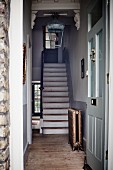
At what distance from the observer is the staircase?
6.72 metres

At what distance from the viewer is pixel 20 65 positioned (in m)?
2.04

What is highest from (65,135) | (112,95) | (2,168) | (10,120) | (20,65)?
(20,65)

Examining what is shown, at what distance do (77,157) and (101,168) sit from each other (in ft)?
4.51

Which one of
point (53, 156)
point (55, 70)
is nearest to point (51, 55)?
point (55, 70)

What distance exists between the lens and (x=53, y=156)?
4.16 metres

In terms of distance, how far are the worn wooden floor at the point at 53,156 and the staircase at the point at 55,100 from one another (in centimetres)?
110

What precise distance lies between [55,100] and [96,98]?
15.8ft

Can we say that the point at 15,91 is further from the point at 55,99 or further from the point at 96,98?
the point at 55,99

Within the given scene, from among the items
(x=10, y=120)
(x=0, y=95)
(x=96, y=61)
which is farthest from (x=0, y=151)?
(x=96, y=61)

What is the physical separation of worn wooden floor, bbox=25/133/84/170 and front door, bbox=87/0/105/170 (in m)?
0.46

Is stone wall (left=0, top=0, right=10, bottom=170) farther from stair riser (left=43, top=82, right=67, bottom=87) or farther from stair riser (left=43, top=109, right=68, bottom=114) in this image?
stair riser (left=43, top=82, right=67, bottom=87)

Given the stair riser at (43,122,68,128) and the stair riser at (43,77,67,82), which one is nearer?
the stair riser at (43,122,68,128)

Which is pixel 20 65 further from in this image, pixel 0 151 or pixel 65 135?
pixel 65 135

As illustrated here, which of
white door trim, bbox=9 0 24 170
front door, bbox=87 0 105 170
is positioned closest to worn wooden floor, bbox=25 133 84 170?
front door, bbox=87 0 105 170
